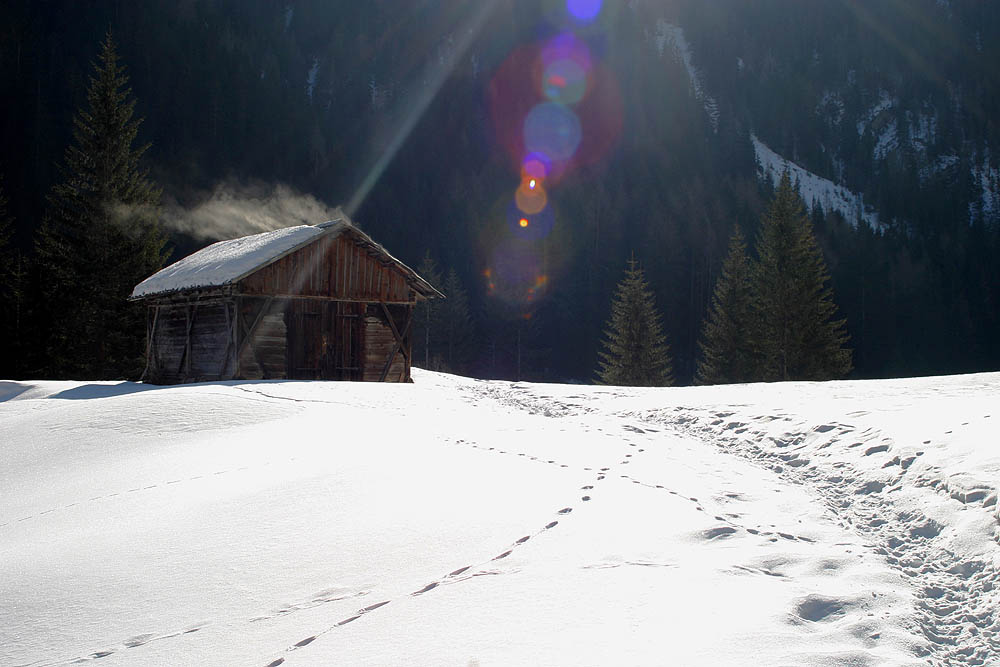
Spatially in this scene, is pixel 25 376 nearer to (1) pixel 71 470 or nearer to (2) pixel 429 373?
(2) pixel 429 373

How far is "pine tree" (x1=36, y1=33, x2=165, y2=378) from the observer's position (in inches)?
1107

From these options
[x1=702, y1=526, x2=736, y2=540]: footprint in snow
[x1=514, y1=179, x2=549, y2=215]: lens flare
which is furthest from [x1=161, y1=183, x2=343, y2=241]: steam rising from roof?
[x1=514, y1=179, x2=549, y2=215]: lens flare

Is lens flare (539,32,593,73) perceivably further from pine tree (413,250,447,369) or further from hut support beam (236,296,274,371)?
hut support beam (236,296,274,371)

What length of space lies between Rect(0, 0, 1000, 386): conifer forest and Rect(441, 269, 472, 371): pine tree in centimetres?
19

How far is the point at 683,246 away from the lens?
60750 mm

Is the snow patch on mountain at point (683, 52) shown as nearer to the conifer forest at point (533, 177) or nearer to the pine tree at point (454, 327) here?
the conifer forest at point (533, 177)

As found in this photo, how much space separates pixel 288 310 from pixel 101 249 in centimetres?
1573

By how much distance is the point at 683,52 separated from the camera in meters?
109

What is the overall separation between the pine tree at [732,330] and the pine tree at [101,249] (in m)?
28.4

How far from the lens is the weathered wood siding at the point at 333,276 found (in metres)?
18.6

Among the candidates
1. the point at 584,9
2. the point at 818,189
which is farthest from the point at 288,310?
the point at 818,189

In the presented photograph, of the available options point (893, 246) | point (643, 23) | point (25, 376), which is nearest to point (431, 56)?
point (643, 23)

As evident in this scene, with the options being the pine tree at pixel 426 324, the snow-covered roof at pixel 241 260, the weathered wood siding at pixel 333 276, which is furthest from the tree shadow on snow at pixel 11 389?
the pine tree at pixel 426 324

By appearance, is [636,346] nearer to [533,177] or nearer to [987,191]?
[533,177]
